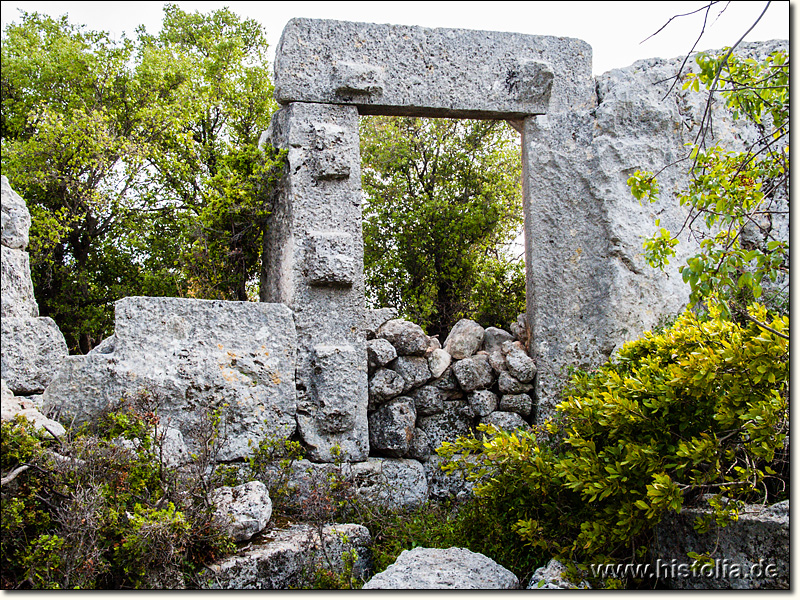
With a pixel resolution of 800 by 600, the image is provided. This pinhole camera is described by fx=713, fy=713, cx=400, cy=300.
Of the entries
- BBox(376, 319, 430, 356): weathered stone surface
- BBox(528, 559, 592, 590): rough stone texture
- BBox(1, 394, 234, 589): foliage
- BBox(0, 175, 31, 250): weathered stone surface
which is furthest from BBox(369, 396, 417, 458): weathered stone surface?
BBox(0, 175, 31, 250): weathered stone surface

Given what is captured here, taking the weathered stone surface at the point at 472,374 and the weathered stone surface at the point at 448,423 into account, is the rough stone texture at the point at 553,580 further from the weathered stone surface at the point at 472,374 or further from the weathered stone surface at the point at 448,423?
the weathered stone surface at the point at 472,374

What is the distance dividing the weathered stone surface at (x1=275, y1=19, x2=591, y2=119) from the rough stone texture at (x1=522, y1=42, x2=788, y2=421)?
0.22 metres

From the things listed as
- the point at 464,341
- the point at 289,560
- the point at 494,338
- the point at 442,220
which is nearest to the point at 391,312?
the point at 464,341

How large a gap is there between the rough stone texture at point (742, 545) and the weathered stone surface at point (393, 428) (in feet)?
6.42

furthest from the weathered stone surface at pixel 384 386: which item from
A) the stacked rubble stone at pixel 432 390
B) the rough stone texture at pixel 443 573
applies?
the rough stone texture at pixel 443 573

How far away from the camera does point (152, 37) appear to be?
7734 millimetres

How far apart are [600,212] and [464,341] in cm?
140

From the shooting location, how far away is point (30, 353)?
4.18 metres

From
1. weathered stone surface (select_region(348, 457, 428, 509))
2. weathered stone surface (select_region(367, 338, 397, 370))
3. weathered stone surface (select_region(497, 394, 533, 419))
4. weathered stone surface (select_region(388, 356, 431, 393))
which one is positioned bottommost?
weathered stone surface (select_region(348, 457, 428, 509))

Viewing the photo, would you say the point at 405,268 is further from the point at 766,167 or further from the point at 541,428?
the point at 766,167

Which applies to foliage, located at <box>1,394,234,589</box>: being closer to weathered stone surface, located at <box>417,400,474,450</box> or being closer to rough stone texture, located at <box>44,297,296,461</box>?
rough stone texture, located at <box>44,297,296,461</box>

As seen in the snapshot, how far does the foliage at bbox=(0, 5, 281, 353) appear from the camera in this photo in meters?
5.22

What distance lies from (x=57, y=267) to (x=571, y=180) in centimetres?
428

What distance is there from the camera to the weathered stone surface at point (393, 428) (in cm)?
496
